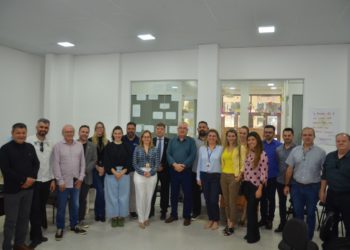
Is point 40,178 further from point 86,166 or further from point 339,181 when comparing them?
point 339,181

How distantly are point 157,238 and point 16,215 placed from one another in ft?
5.94

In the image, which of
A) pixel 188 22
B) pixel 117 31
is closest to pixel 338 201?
pixel 188 22

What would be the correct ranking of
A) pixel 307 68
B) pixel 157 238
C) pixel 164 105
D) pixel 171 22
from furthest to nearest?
pixel 164 105
pixel 307 68
pixel 171 22
pixel 157 238

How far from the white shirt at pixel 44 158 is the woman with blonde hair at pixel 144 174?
48.8 inches

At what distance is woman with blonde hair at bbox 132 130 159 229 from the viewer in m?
4.70

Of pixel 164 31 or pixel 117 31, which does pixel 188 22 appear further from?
pixel 117 31

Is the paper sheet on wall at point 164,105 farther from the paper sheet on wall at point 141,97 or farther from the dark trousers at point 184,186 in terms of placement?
the dark trousers at point 184,186

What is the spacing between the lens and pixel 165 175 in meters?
5.10

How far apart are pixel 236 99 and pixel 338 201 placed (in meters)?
3.97

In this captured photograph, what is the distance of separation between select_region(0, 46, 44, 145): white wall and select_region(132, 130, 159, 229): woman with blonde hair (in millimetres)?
4186

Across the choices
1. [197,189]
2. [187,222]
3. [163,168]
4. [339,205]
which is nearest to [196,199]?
[197,189]

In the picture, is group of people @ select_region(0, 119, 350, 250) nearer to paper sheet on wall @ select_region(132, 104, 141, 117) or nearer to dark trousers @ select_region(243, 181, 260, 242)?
dark trousers @ select_region(243, 181, 260, 242)

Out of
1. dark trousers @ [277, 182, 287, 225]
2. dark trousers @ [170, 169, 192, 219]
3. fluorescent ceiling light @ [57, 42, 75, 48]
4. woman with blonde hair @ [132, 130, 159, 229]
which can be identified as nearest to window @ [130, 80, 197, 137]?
fluorescent ceiling light @ [57, 42, 75, 48]

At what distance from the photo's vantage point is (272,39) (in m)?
6.05
